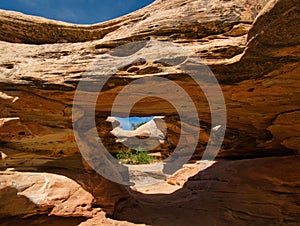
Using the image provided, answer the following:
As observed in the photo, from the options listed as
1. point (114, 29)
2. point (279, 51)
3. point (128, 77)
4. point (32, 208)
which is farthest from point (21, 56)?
point (279, 51)

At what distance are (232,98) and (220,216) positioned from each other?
3708mm

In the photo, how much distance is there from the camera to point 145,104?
7855 millimetres

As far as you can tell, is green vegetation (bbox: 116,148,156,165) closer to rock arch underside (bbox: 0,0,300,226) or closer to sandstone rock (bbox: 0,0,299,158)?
rock arch underside (bbox: 0,0,300,226)

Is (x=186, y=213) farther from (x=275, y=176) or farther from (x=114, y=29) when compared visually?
(x=114, y=29)

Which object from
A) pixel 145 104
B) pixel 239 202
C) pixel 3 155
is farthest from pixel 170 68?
pixel 3 155

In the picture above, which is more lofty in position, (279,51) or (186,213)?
(279,51)

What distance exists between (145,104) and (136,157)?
18.0 meters

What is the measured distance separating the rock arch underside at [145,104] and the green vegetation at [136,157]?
1439 centimetres

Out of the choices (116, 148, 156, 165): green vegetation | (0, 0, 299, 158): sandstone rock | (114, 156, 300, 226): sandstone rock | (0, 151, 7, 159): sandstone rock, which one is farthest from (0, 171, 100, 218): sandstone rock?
(116, 148, 156, 165): green vegetation

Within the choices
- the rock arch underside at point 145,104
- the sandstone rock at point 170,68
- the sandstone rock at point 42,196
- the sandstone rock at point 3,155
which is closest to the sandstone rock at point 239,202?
the rock arch underside at point 145,104

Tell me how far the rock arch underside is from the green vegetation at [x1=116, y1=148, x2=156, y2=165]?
14.4 meters

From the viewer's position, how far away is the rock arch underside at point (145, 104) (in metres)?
5.97

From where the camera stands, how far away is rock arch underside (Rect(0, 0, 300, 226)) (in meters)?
5.97

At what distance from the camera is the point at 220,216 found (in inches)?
308
